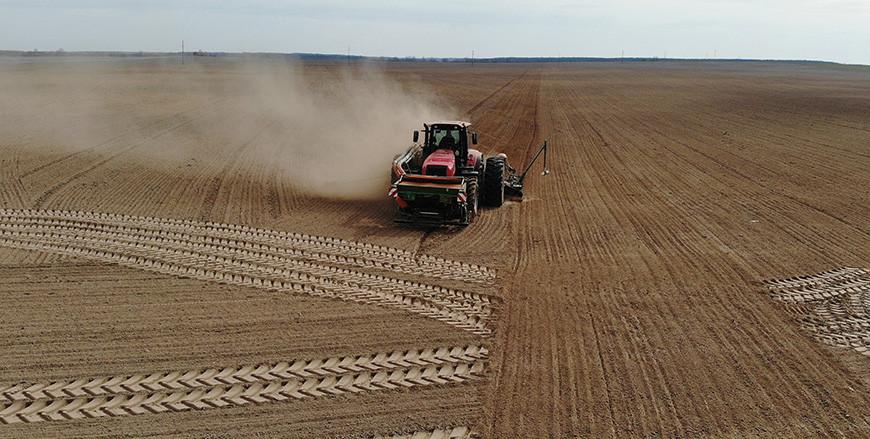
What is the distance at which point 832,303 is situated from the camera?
10.6 meters

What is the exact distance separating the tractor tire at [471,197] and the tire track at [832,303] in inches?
242

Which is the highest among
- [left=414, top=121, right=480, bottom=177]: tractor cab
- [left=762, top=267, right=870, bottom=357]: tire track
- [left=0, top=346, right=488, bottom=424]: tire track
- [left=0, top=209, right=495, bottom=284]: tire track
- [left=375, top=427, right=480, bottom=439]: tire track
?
[left=414, top=121, right=480, bottom=177]: tractor cab

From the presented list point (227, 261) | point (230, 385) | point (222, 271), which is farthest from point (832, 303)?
point (227, 261)

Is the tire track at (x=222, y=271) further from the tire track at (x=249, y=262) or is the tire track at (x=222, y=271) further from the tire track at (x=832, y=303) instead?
the tire track at (x=832, y=303)

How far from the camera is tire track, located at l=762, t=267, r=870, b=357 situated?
9.45 meters

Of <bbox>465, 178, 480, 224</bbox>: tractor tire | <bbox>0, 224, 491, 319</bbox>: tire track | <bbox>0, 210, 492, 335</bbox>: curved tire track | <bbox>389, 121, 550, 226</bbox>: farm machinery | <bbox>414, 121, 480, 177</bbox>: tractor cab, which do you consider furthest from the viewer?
<bbox>414, 121, 480, 177</bbox>: tractor cab

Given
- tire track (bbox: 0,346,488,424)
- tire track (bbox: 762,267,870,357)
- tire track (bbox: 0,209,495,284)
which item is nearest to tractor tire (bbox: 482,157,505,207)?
tire track (bbox: 0,209,495,284)

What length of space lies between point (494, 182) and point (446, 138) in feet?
5.55

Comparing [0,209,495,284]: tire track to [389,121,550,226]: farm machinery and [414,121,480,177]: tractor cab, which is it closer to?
[389,121,550,226]: farm machinery

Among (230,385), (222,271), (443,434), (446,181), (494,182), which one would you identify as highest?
(446,181)

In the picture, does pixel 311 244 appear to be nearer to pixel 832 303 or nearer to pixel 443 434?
pixel 443 434

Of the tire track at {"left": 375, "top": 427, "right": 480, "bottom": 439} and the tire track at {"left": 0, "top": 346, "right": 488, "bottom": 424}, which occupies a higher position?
the tire track at {"left": 0, "top": 346, "right": 488, "bottom": 424}

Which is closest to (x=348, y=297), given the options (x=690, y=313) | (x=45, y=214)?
(x=690, y=313)

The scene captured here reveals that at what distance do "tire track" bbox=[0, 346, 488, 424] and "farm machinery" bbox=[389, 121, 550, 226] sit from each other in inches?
242
